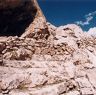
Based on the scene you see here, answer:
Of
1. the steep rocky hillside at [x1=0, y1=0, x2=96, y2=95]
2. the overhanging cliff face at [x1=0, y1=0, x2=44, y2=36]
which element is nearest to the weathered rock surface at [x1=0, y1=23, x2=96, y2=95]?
the steep rocky hillside at [x1=0, y1=0, x2=96, y2=95]

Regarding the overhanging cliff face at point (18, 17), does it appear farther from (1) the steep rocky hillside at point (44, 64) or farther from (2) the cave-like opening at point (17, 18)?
→ (1) the steep rocky hillside at point (44, 64)

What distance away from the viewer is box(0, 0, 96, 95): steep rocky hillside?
23.8 m

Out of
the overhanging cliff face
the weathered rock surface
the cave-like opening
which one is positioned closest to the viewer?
the weathered rock surface

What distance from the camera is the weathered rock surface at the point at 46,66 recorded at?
936 inches

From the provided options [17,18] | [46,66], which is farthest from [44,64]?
[17,18]

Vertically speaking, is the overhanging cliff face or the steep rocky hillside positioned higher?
the overhanging cliff face

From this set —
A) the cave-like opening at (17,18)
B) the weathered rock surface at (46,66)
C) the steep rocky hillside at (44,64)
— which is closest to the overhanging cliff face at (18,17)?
the cave-like opening at (17,18)

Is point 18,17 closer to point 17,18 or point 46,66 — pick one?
point 17,18

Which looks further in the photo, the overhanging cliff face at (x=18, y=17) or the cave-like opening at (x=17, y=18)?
the cave-like opening at (x=17, y=18)

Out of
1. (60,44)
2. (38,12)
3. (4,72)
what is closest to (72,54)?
(60,44)

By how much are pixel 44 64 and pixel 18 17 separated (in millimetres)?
9626

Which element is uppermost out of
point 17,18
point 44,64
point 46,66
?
point 17,18

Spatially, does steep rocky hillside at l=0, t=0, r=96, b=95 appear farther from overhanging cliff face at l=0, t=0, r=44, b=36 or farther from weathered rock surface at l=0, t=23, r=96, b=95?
overhanging cliff face at l=0, t=0, r=44, b=36

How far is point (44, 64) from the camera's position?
28.0 metres
